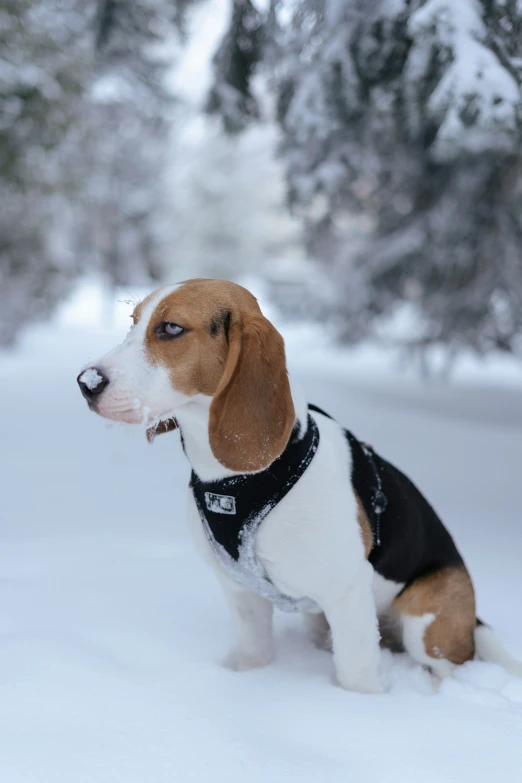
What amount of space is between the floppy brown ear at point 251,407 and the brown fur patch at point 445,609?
0.91 metres

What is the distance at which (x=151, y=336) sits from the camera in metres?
1.95

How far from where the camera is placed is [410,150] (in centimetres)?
602

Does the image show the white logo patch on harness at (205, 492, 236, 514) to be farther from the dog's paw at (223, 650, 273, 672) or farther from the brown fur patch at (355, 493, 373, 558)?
A: the dog's paw at (223, 650, 273, 672)

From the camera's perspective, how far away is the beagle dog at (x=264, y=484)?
6.32ft

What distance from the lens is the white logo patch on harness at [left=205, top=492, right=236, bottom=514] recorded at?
2.04 meters

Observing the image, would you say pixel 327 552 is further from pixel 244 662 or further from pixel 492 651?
pixel 492 651

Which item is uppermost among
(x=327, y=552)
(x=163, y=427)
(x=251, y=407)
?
(x=251, y=407)

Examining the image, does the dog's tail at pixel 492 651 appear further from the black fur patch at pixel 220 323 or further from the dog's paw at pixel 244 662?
the black fur patch at pixel 220 323

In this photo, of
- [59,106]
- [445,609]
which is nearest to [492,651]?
[445,609]

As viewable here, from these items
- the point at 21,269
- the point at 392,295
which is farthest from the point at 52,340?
the point at 392,295

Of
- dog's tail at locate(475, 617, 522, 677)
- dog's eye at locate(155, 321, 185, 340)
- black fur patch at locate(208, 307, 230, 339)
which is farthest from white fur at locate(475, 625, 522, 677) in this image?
dog's eye at locate(155, 321, 185, 340)

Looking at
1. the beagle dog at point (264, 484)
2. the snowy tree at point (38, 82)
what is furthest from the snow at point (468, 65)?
the snowy tree at point (38, 82)

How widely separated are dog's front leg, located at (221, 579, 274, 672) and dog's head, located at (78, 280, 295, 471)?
686mm

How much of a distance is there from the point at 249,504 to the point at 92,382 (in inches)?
24.3
